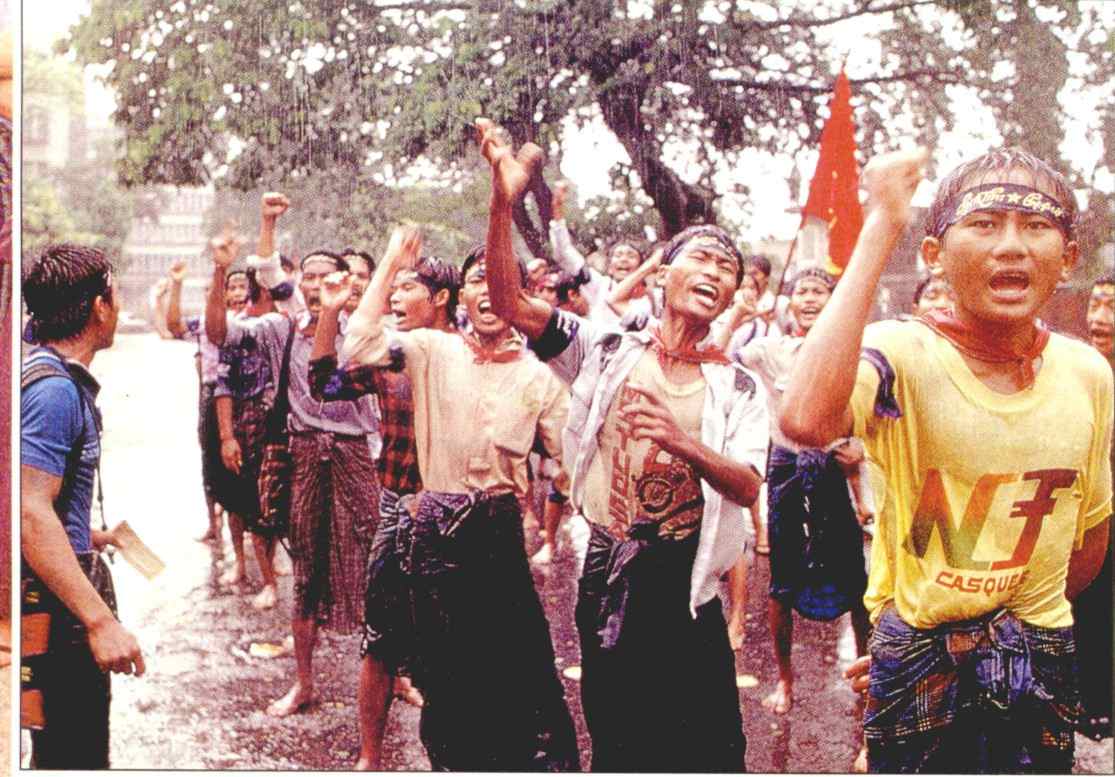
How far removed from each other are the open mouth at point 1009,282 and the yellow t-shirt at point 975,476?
7.2 inches

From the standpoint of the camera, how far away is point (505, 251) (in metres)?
3.28

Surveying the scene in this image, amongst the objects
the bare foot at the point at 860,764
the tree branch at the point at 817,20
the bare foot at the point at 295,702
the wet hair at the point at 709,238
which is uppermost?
the tree branch at the point at 817,20

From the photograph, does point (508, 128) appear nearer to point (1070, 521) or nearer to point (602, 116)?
point (602, 116)

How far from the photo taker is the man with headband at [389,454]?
11.6ft

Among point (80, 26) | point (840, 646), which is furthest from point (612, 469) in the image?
point (80, 26)

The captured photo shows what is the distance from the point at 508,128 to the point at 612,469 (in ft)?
3.67

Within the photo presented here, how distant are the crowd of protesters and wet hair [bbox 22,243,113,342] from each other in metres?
0.01

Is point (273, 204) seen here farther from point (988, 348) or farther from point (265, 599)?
point (988, 348)

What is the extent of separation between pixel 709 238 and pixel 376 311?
3.31ft

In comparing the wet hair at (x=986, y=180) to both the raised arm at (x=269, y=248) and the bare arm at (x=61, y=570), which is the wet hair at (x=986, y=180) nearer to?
the raised arm at (x=269, y=248)

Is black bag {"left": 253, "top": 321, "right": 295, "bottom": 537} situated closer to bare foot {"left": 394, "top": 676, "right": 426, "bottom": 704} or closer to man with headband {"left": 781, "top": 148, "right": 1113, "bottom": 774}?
bare foot {"left": 394, "top": 676, "right": 426, "bottom": 704}

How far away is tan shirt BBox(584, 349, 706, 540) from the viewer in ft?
11.0

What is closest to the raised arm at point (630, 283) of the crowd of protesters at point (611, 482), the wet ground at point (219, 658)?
the crowd of protesters at point (611, 482)

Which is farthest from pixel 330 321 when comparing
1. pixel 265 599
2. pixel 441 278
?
pixel 265 599
